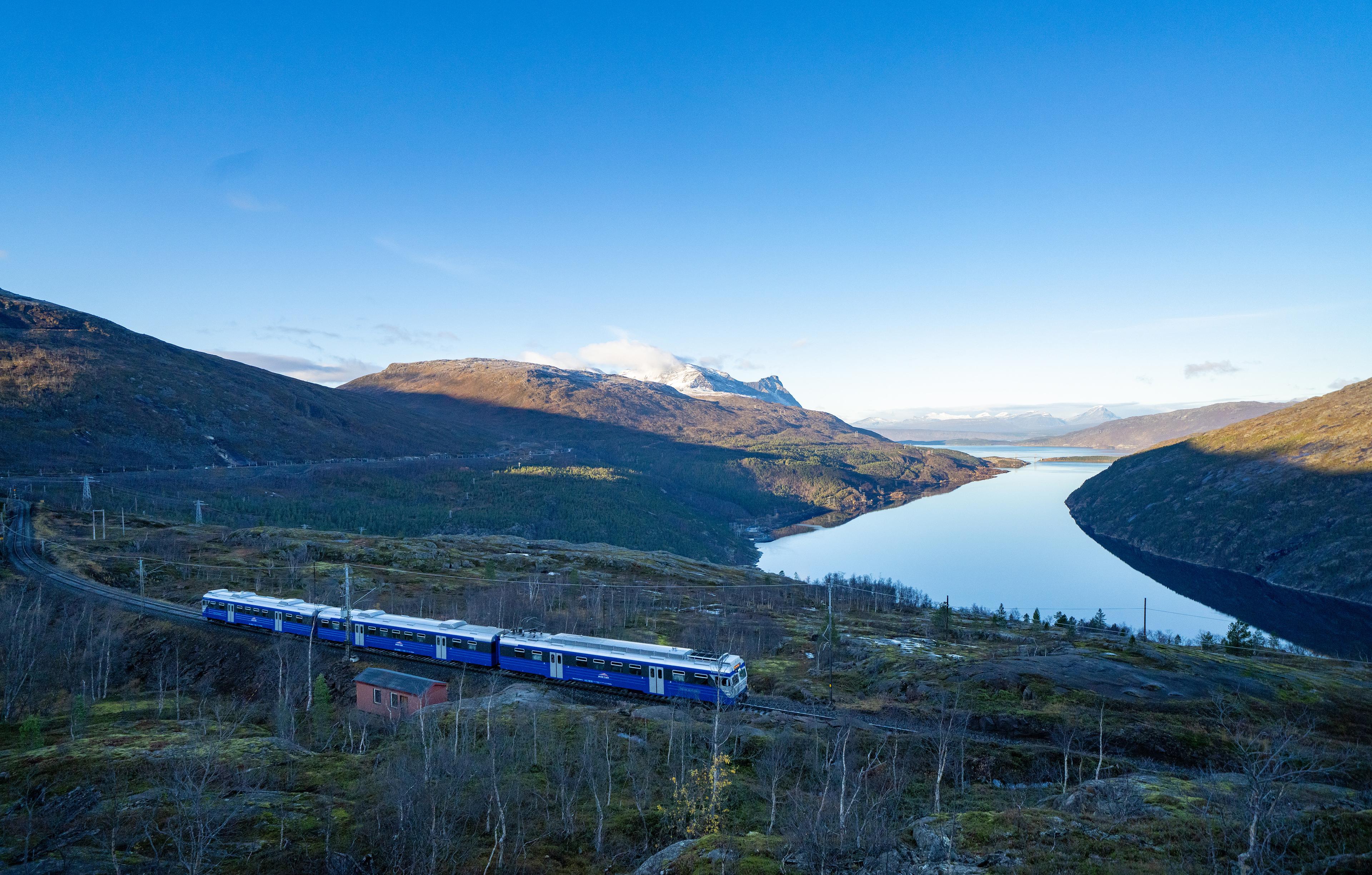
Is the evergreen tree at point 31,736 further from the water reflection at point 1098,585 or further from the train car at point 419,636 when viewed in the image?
the water reflection at point 1098,585

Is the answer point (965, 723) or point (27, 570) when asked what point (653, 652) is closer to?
point (965, 723)

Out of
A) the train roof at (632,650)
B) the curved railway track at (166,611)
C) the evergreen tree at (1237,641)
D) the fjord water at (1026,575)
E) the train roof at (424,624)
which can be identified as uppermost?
the train roof at (632,650)

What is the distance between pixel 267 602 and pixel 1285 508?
204 meters

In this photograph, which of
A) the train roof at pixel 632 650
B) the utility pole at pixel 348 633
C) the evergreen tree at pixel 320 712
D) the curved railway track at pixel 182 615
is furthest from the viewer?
the utility pole at pixel 348 633

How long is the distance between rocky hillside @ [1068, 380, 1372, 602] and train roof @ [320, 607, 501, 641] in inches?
6260

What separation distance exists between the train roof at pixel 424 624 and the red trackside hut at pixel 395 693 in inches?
187

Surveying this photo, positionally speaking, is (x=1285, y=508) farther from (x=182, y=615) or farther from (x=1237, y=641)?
(x=182, y=615)

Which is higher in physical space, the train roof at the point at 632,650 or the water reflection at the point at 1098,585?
the train roof at the point at 632,650

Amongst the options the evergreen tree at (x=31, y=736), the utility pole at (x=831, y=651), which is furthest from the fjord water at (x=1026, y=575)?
the evergreen tree at (x=31, y=736)

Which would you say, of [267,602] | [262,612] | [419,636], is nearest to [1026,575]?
[419,636]

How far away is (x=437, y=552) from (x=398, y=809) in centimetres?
8916

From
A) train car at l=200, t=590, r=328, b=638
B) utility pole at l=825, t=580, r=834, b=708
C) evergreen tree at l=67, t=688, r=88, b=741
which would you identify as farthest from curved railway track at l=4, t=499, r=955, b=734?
evergreen tree at l=67, t=688, r=88, b=741

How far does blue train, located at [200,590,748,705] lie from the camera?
42.1 meters

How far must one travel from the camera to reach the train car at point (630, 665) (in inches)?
1635
